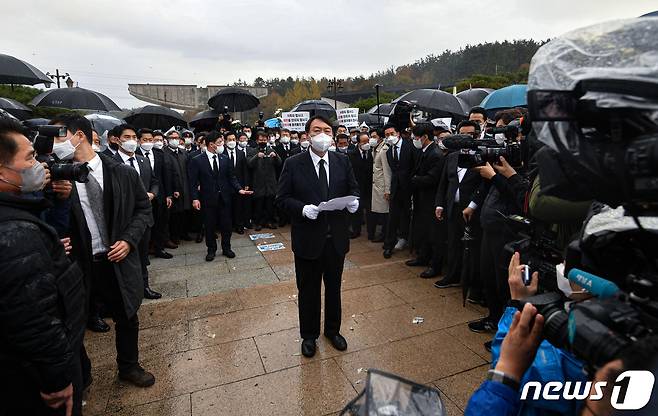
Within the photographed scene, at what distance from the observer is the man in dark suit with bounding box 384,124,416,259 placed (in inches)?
247

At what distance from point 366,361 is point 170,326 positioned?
2.19m

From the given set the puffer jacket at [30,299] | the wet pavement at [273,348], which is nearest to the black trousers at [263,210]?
the wet pavement at [273,348]

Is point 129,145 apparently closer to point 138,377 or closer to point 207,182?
point 207,182

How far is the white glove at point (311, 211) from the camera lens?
10.6ft

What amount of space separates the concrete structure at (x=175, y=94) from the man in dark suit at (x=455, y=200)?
31.4 meters

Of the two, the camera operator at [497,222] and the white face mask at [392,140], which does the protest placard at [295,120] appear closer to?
the white face mask at [392,140]

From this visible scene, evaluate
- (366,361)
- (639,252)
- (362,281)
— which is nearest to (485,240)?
(366,361)

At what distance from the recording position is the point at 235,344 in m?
3.63

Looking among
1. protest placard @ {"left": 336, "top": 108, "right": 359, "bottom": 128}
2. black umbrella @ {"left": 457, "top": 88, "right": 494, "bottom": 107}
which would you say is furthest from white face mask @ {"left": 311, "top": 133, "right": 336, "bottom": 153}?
black umbrella @ {"left": 457, "top": 88, "right": 494, "bottom": 107}

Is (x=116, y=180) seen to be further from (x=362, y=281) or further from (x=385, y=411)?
(x=362, y=281)

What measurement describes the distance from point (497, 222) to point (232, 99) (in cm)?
978

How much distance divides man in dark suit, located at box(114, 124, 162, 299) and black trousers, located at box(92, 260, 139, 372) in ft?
5.89

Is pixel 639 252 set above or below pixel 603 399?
above

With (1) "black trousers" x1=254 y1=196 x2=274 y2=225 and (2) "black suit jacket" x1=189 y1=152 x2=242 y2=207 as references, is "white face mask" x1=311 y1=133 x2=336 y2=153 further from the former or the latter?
(1) "black trousers" x1=254 y1=196 x2=274 y2=225
